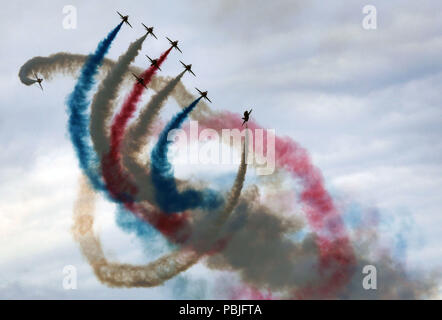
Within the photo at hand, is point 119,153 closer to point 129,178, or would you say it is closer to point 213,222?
point 129,178

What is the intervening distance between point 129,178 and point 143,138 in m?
5.21

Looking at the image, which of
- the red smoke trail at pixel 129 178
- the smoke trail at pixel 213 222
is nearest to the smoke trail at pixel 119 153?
the red smoke trail at pixel 129 178

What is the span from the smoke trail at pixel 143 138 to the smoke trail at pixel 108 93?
3303mm

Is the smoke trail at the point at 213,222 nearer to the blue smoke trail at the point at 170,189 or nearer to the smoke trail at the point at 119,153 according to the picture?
the blue smoke trail at the point at 170,189

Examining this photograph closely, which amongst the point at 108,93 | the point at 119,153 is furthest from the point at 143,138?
the point at 108,93

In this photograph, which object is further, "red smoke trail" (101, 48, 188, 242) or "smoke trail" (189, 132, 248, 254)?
"smoke trail" (189, 132, 248, 254)

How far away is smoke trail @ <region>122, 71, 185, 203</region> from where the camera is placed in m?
109

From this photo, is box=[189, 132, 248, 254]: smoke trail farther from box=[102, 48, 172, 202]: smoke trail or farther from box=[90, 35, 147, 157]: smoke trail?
box=[90, 35, 147, 157]: smoke trail

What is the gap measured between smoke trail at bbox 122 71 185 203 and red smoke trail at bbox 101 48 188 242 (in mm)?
792

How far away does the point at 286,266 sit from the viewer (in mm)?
121625

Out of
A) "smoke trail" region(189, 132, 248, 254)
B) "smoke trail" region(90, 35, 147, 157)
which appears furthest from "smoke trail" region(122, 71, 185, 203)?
"smoke trail" region(189, 132, 248, 254)

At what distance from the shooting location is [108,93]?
108 metres

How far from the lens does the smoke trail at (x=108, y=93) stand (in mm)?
107812
